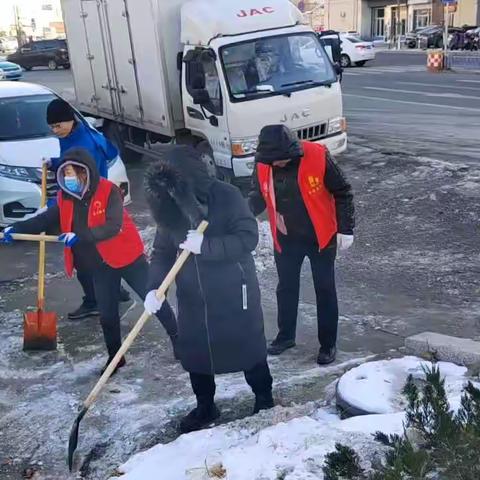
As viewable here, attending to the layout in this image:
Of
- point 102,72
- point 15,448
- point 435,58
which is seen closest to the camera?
point 15,448

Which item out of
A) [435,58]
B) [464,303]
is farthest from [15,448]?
[435,58]

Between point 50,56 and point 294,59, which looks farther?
point 50,56

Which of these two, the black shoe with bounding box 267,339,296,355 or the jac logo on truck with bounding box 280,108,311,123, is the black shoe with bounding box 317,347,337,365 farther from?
the jac logo on truck with bounding box 280,108,311,123

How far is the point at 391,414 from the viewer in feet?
10.7

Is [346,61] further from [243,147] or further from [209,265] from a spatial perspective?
[209,265]

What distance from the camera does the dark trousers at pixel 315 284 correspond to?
14.9ft

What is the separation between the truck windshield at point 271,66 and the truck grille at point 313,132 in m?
0.55

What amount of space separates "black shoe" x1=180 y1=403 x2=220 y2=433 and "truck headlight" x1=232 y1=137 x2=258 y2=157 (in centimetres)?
550

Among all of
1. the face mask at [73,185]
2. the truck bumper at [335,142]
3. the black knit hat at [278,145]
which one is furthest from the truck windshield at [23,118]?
the black knit hat at [278,145]

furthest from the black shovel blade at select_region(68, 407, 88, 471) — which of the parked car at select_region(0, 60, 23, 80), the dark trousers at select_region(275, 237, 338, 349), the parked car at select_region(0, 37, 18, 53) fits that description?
the parked car at select_region(0, 37, 18, 53)

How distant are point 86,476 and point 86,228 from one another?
1.60 m

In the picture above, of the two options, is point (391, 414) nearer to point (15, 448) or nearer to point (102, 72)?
point (15, 448)

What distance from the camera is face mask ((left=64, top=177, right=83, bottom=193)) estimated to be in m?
4.44

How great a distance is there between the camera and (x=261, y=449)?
122 inches
